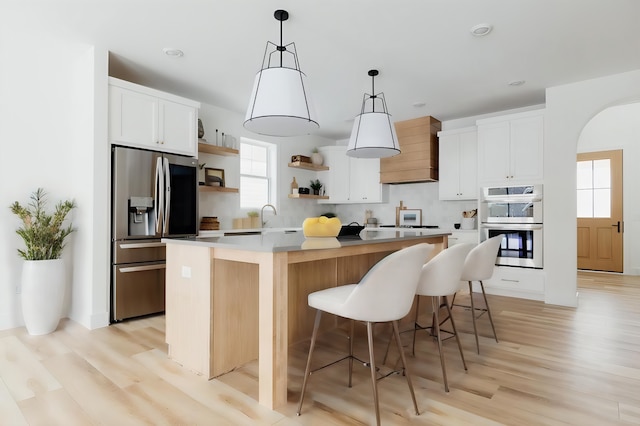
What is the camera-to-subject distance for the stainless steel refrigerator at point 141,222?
3471mm

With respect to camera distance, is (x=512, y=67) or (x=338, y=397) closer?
(x=338, y=397)

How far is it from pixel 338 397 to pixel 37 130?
12.6 feet

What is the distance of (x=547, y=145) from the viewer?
4.42 meters

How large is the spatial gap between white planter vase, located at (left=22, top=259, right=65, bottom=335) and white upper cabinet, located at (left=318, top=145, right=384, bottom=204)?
4.52m

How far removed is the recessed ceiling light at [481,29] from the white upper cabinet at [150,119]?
3.06m

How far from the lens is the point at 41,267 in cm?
317

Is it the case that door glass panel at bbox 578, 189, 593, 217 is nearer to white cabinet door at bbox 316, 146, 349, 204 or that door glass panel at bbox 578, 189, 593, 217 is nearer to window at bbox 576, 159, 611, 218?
window at bbox 576, 159, 611, 218

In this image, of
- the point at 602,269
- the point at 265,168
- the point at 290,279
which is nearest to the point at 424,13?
the point at 290,279

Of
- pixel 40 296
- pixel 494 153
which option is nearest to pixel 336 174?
pixel 494 153

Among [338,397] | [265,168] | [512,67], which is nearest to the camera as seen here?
[338,397]

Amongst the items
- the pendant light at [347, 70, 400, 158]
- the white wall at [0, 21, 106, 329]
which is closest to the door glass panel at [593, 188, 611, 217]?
the pendant light at [347, 70, 400, 158]

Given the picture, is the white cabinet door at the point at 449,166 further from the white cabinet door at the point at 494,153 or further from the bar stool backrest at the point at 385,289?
the bar stool backrest at the point at 385,289

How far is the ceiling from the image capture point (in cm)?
273

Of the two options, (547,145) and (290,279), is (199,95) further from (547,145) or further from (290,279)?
(547,145)
